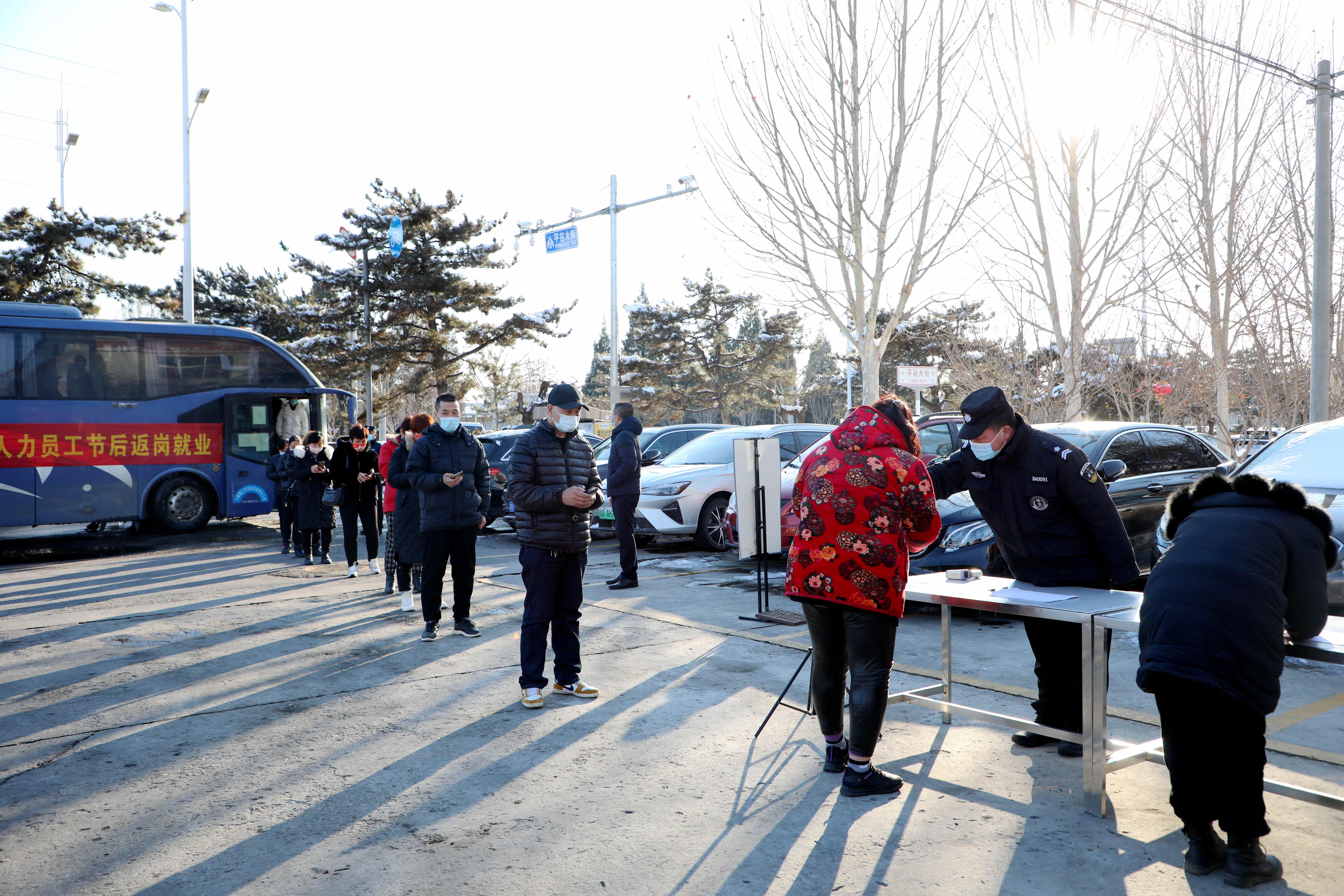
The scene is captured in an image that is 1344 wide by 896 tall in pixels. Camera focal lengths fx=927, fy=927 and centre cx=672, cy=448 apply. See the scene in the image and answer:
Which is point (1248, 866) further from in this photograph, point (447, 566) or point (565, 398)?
point (447, 566)

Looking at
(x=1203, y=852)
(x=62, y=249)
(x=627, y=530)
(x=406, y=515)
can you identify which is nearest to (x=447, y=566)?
(x=406, y=515)

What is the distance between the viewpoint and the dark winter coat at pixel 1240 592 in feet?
10.1

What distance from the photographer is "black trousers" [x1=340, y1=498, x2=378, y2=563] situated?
33.4 ft

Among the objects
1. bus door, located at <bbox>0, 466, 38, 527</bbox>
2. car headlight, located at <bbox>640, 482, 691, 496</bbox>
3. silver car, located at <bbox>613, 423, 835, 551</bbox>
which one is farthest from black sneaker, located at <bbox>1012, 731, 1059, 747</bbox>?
bus door, located at <bbox>0, 466, 38, 527</bbox>

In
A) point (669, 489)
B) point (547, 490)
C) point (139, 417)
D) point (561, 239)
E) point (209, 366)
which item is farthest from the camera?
point (561, 239)

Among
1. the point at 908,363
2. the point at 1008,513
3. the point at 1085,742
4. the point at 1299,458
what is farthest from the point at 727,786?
the point at 908,363

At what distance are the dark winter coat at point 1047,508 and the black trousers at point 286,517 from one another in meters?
10.8

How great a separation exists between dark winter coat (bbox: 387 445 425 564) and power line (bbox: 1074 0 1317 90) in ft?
24.4

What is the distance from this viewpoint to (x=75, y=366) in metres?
15.2

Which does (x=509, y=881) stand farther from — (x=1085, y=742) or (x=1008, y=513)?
(x=1008, y=513)

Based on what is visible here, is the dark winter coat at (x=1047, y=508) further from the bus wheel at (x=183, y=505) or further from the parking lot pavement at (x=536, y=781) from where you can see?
the bus wheel at (x=183, y=505)

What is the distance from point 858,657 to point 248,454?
1542 cm

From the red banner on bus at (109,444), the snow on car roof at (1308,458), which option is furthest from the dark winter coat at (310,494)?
the snow on car roof at (1308,458)

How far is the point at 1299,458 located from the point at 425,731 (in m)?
6.17
